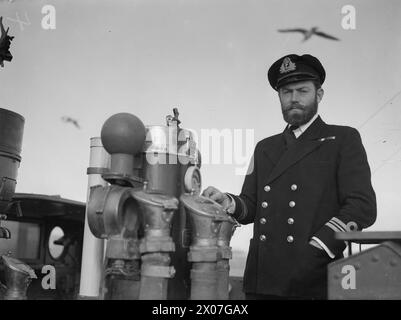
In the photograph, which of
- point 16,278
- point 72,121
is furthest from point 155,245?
point 72,121

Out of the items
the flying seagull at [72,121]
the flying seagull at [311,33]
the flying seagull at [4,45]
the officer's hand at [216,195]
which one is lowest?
the officer's hand at [216,195]

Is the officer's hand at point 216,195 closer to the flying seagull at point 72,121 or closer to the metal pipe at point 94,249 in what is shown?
the metal pipe at point 94,249

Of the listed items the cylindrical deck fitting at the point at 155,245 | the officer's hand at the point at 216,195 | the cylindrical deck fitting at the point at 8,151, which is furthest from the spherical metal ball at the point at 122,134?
the cylindrical deck fitting at the point at 8,151

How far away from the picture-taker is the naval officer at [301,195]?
6.48ft

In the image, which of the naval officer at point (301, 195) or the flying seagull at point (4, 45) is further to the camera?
the flying seagull at point (4, 45)

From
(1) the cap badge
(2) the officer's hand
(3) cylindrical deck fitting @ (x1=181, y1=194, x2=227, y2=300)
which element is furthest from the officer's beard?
(3) cylindrical deck fitting @ (x1=181, y1=194, x2=227, y2=300)

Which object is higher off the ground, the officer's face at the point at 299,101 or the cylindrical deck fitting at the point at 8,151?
the officer's face at the point at 299,101

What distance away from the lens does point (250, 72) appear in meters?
2.68

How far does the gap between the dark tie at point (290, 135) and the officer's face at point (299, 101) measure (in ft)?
0.19

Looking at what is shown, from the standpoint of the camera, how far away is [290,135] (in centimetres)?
221

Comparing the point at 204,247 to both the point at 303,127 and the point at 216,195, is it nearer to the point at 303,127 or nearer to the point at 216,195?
the point at 216,195

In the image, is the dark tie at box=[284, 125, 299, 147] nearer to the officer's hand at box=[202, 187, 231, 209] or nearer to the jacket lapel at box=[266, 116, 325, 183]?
the jacket lapel at box=[266, 116, 325, 183]

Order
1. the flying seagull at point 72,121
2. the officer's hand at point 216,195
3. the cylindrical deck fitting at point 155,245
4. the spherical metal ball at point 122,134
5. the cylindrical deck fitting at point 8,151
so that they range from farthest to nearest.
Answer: the flying seagull at point 72,121
the cylindrical deck fitting at point 8,151
the officer's hand at point 216,195
the spherical metal ball at point 122,134
the cylindrical deck fitting at point 155,245

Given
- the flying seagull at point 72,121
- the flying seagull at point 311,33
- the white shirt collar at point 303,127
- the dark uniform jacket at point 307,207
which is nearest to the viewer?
the dark uniform jacket at point 307,207
